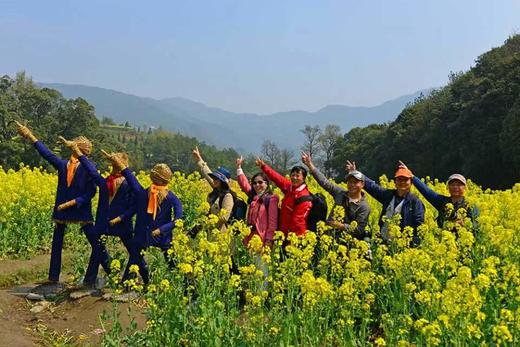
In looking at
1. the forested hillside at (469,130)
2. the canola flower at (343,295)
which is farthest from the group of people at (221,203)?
the forested hillside at (469,130)

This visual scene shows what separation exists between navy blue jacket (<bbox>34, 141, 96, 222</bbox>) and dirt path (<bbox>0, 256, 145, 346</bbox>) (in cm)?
118

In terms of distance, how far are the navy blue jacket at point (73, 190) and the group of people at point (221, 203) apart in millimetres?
11

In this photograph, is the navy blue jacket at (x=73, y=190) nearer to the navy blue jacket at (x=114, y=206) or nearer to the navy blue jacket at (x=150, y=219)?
the navy blue jacket at (x=114, y=206)

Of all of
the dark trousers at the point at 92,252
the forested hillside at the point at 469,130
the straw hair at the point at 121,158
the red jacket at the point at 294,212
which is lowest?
the dark trousers at the point at 92,252

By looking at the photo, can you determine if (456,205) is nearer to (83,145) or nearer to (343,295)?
(343,295)

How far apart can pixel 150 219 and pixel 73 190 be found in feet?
4.94

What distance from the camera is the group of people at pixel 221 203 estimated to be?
6.95 meters

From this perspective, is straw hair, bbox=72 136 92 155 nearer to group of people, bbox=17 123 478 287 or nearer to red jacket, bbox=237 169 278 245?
group of people, bbox=17 123 478 287

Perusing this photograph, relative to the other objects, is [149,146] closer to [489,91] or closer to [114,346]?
[489,91]

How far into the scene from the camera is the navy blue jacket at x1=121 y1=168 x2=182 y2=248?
7.79m

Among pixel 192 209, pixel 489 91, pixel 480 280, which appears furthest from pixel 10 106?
pixel 480 280

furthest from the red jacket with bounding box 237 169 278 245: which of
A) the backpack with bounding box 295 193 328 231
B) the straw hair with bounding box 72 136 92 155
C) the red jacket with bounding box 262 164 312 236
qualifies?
the straw hair with bounding box 72 136 92 155

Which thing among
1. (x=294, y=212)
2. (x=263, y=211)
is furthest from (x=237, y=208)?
(x=294, y=212)

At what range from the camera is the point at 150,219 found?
7.82 m
